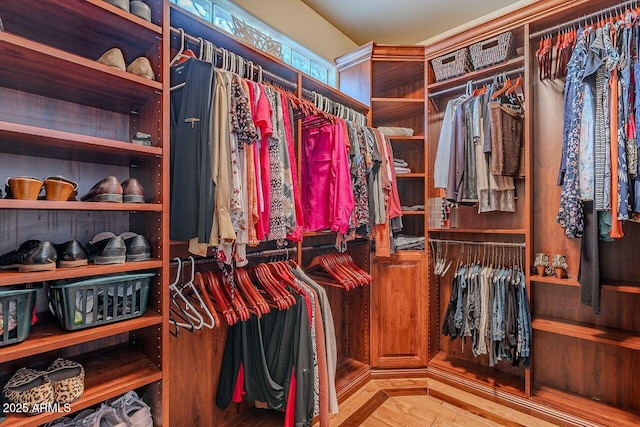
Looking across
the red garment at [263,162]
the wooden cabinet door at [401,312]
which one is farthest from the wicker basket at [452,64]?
the red garment at [263,162]

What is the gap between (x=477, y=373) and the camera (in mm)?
2324

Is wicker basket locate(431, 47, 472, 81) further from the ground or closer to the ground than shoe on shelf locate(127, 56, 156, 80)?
further from the ground

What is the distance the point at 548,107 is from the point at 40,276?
282cm

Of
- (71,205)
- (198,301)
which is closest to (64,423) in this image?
(198,301)

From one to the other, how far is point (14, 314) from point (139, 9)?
3.67 feet

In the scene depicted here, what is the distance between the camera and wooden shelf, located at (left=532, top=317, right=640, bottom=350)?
1751 mm

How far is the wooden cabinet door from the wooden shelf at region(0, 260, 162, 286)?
67.2 inches

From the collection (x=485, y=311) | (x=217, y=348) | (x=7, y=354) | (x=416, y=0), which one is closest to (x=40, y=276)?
(x=7, y=354)

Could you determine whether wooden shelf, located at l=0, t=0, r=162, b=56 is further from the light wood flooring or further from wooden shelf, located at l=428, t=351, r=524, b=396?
wooden shelf, located at l=428, t=351, r=524, b=396

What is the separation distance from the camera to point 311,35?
2.63m

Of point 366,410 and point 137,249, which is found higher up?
point 137,249

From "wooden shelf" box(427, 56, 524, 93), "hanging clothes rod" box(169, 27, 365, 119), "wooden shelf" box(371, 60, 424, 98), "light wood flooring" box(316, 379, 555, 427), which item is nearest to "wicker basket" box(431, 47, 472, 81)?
"wooden shelf" box(427, 56, 524, 93)

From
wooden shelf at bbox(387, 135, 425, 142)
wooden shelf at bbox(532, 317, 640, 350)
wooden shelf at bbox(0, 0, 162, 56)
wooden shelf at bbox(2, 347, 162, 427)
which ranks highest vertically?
wooden shelf at bbox(0, 0, 162, 56)

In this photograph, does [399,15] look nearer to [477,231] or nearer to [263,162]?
[477,231]
